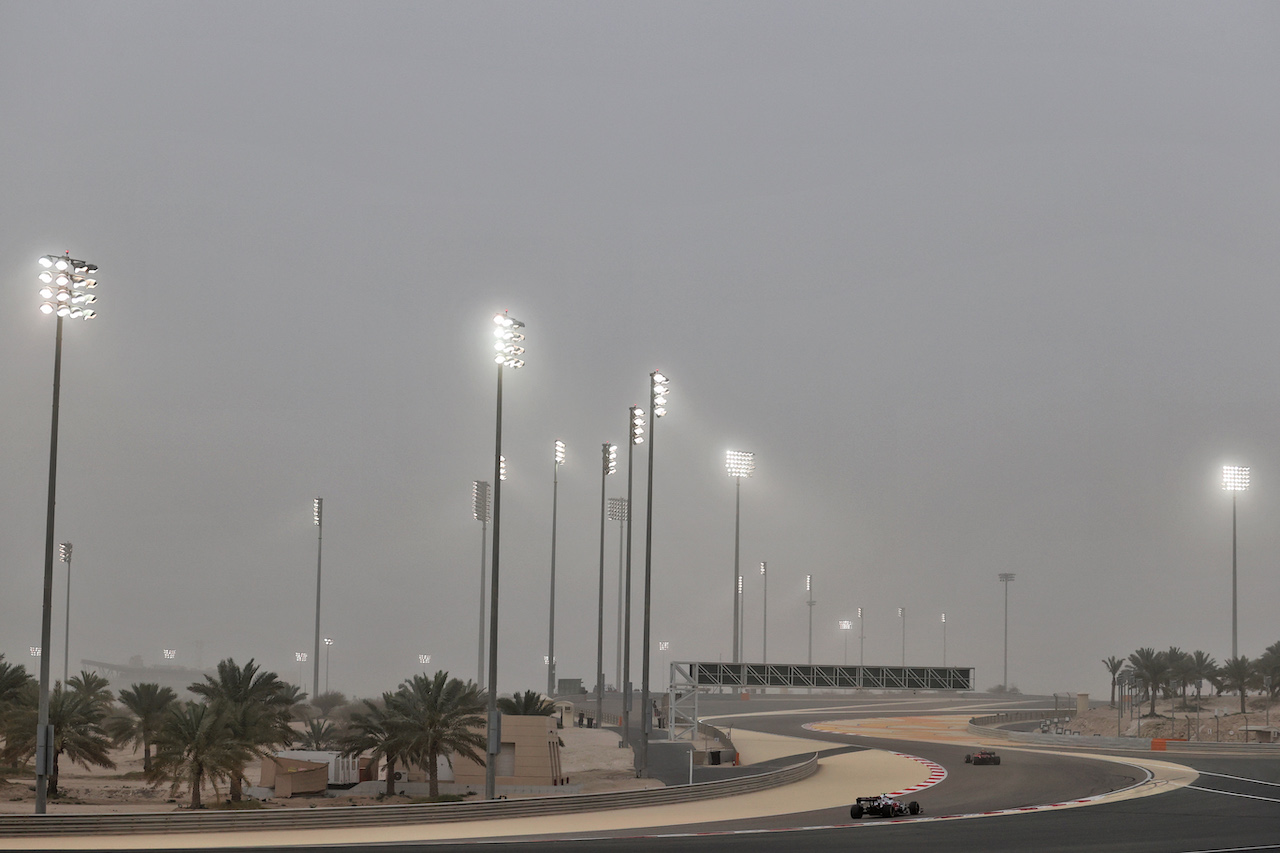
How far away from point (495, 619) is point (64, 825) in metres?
12.1

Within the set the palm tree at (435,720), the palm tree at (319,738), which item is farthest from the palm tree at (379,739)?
the palm tree at (319,738)

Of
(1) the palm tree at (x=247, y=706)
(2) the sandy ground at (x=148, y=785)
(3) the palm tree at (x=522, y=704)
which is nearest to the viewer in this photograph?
(1) the palm tree at (x=247, y=706)

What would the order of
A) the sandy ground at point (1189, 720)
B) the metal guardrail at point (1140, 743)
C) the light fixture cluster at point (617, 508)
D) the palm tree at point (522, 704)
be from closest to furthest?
the palm tree at point (522, 704) → the metal guardrail at point (1140, 743) → the sandy ground at point (1189, 720) → the light fixture cluster at point (617, 508)

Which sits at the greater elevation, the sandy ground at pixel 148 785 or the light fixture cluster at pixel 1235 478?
the light fixture cluster at pixel 1235 478

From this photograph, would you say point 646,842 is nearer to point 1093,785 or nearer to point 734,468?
point 1093,785

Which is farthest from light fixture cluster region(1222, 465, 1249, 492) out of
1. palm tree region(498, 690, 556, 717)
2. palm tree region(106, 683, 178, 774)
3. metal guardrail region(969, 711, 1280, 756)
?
palm tree region(106, 683, 178, 774)

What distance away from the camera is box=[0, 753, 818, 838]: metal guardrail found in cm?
2864

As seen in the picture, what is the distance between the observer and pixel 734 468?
103m

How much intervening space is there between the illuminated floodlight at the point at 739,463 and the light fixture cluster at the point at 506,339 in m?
62.9

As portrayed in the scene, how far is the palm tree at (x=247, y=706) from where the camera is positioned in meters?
41.5

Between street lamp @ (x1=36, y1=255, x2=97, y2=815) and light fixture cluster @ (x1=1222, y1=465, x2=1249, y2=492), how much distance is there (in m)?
88.0

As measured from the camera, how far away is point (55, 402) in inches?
1219

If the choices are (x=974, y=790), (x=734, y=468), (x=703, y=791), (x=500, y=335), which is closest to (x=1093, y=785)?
(x=974, y=790)

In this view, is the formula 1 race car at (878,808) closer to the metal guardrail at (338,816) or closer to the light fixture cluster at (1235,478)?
the metal guardrail at (338,816)
